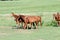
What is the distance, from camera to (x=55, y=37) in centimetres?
1516

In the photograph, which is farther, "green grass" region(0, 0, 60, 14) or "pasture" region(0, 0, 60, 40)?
"green grass" region(0, 0, 60, 14)

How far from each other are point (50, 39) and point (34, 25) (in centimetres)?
555

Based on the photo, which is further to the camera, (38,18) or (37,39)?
(38,18)

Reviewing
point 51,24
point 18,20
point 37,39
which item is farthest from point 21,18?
point 37,39

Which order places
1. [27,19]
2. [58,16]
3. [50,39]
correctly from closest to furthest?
1. [50,39]
2. [27,19]
3. [58,16]

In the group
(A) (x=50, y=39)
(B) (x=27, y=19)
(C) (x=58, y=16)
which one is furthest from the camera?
(C) (x=58, y=16)

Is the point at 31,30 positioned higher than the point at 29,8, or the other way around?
the point at 31,30

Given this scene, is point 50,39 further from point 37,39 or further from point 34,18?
point 34,18

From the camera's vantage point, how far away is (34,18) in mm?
19297

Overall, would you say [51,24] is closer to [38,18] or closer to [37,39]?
[38,18]

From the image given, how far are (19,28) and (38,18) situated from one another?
1680 mm

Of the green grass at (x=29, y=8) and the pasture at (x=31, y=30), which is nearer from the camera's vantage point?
the pasture at (x=31, y=30)

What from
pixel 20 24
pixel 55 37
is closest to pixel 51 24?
pixel 20 24

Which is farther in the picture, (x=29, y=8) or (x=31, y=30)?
(x=29, y=8)
